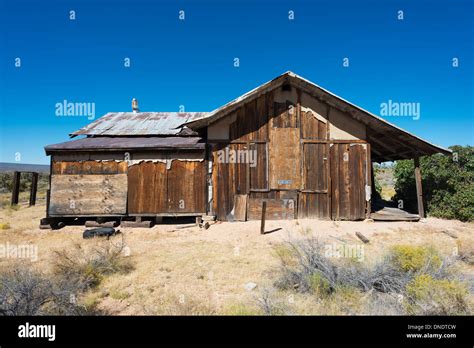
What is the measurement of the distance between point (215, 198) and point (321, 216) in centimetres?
475

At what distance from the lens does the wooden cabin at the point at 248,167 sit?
1044 cm

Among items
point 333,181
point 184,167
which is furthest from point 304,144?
point 184,167

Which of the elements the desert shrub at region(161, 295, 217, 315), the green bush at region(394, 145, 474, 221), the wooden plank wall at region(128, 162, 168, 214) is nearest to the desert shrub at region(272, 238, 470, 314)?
the desert shrub at region(161, 295, 217, 315)

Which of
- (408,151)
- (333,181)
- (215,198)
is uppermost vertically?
(408,151)

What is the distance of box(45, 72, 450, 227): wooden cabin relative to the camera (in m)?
10.4

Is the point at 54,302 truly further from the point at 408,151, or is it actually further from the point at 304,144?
the point at 408,151

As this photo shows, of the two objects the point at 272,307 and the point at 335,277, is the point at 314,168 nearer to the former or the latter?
the point at 335,277

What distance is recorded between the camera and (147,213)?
34.3ft

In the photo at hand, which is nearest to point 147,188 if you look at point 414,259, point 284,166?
point 284,166

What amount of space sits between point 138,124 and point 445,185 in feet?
55.1

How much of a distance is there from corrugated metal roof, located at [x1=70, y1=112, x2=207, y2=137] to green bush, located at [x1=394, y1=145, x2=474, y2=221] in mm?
12730

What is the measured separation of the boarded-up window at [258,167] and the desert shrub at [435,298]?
7.01 metres

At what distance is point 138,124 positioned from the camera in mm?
14211
